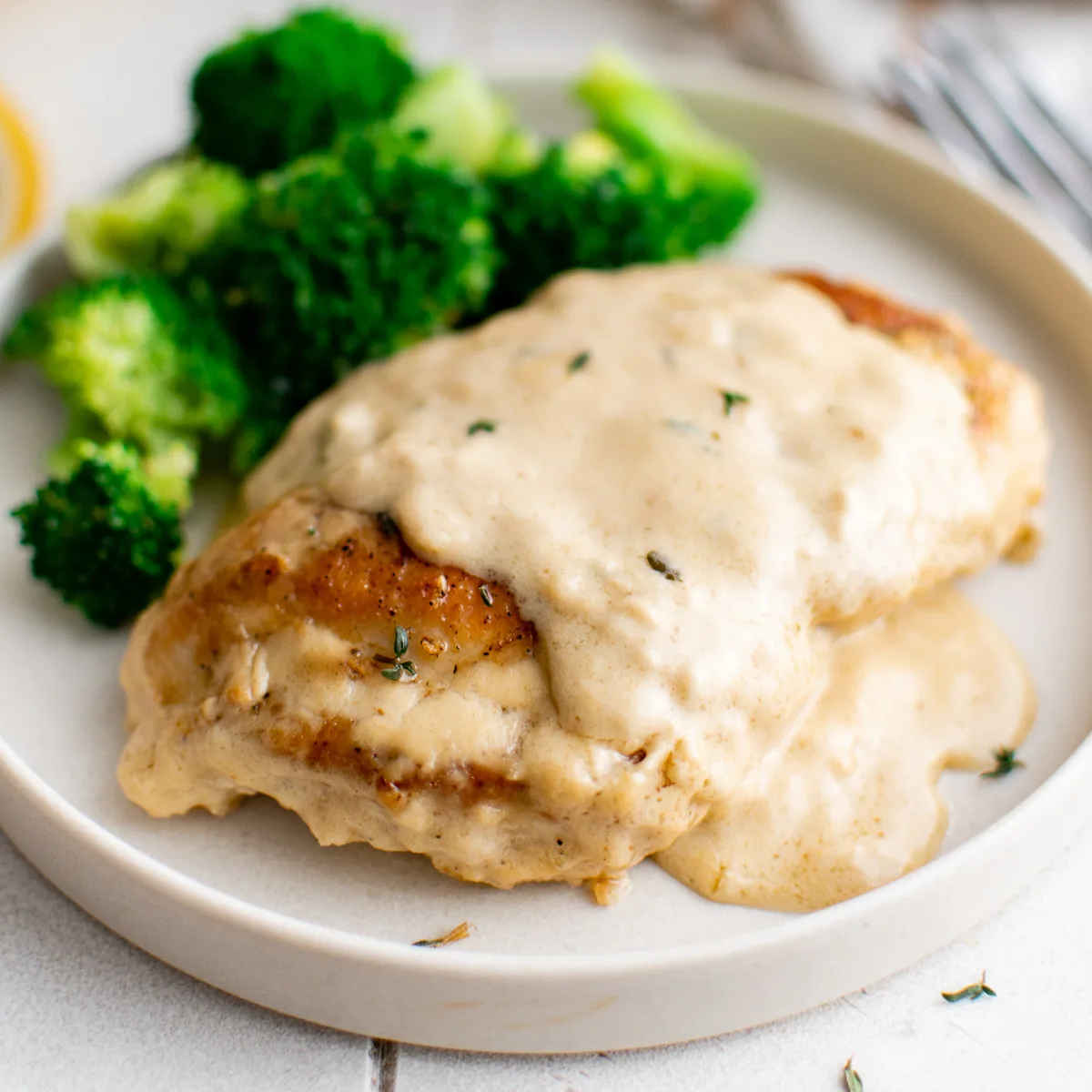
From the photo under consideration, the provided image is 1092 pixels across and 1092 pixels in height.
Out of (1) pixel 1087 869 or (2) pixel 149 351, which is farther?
(2) pixel 149 351

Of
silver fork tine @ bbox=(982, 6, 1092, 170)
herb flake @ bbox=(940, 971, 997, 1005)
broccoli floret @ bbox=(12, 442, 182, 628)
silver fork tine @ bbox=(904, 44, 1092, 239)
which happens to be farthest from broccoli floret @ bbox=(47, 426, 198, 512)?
silver fork tine @ bbox=(982, 6, 1092, 170)

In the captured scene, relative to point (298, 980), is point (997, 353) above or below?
above

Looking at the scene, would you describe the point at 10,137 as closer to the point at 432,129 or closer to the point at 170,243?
the point at 170,243

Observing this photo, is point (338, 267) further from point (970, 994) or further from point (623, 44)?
point (623, 44)

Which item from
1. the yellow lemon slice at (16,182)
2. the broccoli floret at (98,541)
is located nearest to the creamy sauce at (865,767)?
the broccoli floret at (98,541)

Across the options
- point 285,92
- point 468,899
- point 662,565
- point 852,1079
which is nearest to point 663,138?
point 285,92

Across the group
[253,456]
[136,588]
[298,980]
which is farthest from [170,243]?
[298,980]

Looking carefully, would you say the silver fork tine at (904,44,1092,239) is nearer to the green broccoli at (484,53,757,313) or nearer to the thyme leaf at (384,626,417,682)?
the green broccoli at (484,53,757,313)
